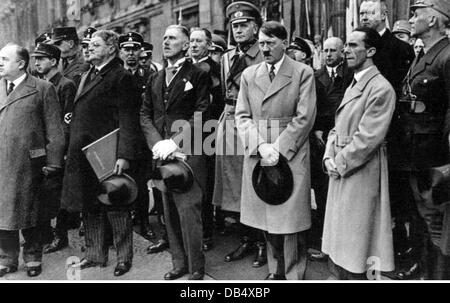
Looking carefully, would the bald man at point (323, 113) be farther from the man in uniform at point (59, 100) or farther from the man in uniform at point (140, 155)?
the man in uniform at point (59, 100)

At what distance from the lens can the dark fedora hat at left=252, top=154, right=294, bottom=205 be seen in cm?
388

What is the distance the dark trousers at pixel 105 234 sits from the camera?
15.2 ft

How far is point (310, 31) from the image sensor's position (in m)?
9.23

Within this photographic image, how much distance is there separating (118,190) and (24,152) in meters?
1.03

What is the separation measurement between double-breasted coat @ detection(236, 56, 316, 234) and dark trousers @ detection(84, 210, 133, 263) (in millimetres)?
1183

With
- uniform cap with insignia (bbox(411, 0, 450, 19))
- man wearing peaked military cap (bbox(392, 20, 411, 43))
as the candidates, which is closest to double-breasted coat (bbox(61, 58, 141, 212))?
uniform cap with insignia (bbox(411, 0, 450, 19))

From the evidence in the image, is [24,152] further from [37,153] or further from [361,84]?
[361,84]

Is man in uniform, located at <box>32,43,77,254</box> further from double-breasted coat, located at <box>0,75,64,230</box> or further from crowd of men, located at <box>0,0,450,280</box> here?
double-breasted coat, located at <box>0,75,64,230</box>

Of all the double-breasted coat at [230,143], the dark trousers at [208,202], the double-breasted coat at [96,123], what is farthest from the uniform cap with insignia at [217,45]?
the double-breasted coat at [96,123]

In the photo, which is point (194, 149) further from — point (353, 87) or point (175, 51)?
point (353, 87)

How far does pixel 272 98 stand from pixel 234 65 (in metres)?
0.88

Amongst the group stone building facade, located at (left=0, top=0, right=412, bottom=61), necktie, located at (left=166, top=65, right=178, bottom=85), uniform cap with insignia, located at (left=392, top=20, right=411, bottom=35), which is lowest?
necktie, located at (left=166, top=65, right=178, bottom=85)

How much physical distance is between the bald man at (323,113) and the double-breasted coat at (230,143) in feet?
2.35
